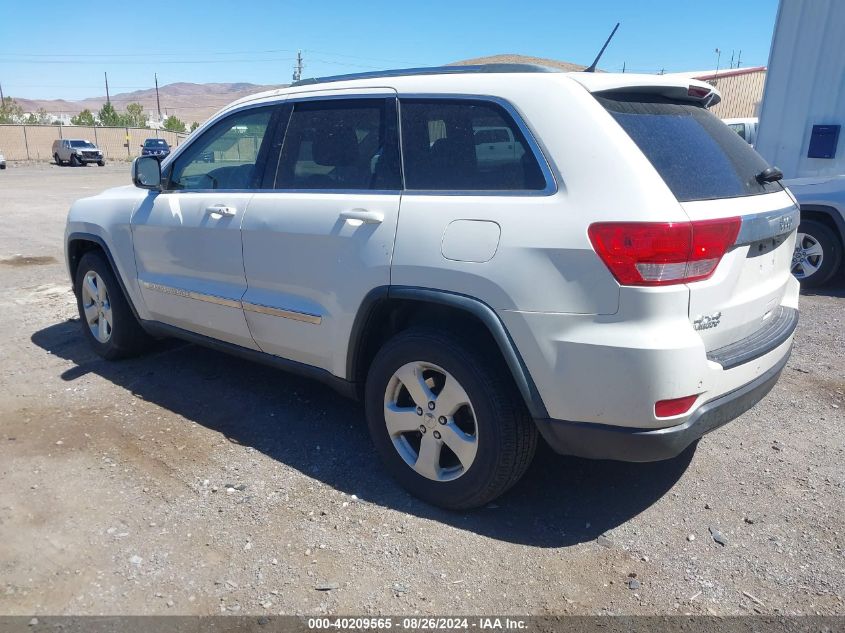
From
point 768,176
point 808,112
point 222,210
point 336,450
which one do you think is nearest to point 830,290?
point 808,112

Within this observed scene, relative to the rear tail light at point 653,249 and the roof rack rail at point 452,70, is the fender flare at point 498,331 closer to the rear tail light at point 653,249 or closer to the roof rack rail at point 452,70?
the rear tail light at point 653,249

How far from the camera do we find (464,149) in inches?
117

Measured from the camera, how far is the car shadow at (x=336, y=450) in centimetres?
308

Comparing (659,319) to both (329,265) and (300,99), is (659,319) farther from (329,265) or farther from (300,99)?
(300,99)

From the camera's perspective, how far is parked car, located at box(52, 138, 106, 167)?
39625 mm

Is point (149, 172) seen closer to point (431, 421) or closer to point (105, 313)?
point (105, 313)

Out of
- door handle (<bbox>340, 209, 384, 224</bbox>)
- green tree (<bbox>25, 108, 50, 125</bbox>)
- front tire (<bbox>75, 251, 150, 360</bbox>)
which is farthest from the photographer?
green tree (<bbox>25, 108, 50, 125</bbox>)

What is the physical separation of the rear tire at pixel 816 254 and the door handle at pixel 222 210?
5746mm

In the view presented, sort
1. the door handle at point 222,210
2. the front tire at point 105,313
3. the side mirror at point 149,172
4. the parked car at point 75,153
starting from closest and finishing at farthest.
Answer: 1. the door handle at point 222,210
2. the side mirror at point 149,172
3. the front tire at point 105,313
4. the parked car at point 75,153

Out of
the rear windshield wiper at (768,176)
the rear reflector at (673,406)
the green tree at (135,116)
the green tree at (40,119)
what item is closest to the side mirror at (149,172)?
the rear reflector at (673,406)

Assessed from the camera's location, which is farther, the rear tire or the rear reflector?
the rear tire

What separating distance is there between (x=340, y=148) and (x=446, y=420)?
4.92 ft

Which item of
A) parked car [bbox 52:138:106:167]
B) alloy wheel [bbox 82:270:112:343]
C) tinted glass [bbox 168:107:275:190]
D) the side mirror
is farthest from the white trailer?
parked car [bbox 52:138:106:167]

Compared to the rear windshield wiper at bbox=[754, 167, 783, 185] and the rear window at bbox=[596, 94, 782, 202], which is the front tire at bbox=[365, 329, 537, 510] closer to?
the rear window at bbox=[596, 94, 782, 202]
